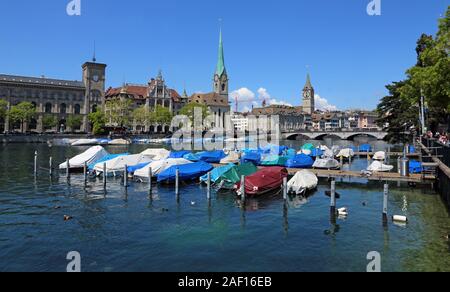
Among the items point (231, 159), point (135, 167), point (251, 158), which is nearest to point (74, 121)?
point (231, 159)

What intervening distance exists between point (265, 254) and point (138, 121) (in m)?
139

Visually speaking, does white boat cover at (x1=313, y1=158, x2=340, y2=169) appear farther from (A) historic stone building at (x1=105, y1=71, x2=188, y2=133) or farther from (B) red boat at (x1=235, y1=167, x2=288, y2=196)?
(A) historic stone building at (x1=105, y1=71, x2=188, y2=133)

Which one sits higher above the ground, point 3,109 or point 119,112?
point 119,112

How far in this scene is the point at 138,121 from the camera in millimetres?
151500

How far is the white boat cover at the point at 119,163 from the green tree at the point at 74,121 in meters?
103

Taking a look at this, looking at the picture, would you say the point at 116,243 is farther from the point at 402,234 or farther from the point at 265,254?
the point at 402,234

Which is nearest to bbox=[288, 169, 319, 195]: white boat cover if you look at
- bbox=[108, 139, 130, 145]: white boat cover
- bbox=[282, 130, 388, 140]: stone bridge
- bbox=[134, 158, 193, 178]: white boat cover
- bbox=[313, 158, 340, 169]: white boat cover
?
bbox=[134, 158, 193, 178]: white boat cover

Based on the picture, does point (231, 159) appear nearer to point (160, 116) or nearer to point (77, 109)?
point (160, 116)

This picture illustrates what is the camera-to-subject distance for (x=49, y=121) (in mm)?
130625

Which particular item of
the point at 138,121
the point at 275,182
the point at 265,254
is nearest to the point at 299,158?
the point at 275,182

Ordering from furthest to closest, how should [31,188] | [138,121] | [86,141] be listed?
[138,121] → [86,141] → [31,188]

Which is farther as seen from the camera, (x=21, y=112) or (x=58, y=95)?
(x=58, y=95)

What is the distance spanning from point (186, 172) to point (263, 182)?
34.3 feet

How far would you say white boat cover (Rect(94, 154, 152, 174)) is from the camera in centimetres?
4466
